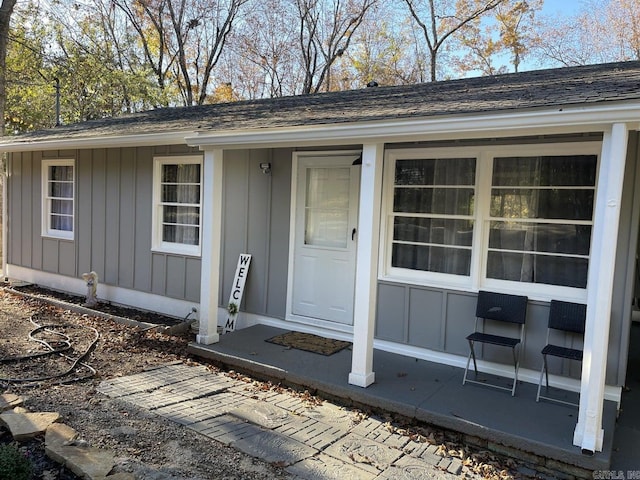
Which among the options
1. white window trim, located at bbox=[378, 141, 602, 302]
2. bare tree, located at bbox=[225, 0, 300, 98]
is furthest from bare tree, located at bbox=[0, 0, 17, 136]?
white window trim, located at bbox=[378, 141, 602, 302]

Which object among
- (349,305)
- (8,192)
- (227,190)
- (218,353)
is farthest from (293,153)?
(8,192)

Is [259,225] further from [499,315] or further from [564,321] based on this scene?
[564,321]

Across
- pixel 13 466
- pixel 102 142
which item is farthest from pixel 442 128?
pixel 102 142

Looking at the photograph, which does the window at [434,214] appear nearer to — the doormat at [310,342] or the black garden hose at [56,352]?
the doormat at [310,342]

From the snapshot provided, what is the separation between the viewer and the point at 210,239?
5.15 meters

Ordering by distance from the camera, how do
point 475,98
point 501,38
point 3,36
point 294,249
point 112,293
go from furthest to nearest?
point 501,38 → point 3,36 → point 112,293 → point 294,249 → point 475,98

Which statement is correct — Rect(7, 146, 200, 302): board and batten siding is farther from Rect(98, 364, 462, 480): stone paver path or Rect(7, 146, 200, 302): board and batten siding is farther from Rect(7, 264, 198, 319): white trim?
Rect(98, 364, 462, 480): stone paver path

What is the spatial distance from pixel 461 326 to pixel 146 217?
182 inches

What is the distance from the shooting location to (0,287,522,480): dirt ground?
116 inches

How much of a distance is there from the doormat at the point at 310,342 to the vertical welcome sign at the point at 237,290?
825 millimetres

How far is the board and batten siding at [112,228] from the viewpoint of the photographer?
6723 mm

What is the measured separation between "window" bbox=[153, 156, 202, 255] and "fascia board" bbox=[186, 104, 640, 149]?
5.92 ft

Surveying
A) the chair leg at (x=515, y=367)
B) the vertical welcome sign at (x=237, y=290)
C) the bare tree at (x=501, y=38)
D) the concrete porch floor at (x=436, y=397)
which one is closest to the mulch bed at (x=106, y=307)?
the vertical welcome sign at (x=237, y=290)

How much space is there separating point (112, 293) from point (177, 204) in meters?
1.98
